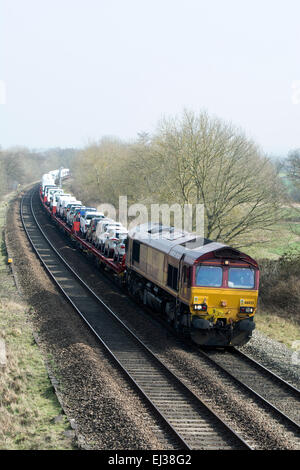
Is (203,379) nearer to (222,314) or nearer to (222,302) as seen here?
(222,314)

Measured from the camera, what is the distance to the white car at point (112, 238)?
1113 inches

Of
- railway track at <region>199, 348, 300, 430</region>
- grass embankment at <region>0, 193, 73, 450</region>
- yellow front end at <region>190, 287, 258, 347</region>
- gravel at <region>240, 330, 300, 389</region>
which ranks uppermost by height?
yellow front end at <region>190, 287, 258, 347</region>

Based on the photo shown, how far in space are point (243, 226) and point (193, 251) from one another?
1469 cm

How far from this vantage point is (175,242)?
1822 cm

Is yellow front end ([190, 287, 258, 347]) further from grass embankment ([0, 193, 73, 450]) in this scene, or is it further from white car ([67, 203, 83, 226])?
white car ([67, 203, 83, 226])

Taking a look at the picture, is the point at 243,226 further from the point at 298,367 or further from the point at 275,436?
the point at 275,436

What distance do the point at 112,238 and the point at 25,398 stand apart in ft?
55.8

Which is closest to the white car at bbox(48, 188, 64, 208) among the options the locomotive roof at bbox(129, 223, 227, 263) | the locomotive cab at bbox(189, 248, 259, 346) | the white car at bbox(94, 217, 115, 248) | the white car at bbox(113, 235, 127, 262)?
the white car at bbox(94, 217, 115, 248)

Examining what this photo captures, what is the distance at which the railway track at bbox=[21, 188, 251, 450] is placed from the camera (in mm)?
Result: 10266

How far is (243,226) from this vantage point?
1199 inches

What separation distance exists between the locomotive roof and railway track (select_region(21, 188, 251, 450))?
3005mm

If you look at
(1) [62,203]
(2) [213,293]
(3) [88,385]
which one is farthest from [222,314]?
(1) [62,203]
